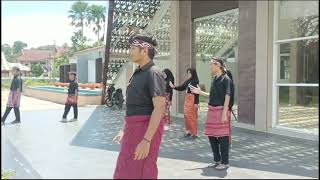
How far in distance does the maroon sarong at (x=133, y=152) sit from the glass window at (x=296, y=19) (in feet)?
20.7

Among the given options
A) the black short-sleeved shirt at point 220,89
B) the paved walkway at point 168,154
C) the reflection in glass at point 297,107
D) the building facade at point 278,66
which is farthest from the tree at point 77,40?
the black short-sleeved shirt at point 220,89

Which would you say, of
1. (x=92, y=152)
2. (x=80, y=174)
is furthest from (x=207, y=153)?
(x=80, y=174)

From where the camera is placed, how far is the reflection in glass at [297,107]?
9422 mm

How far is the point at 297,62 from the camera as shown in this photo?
32.0 feet

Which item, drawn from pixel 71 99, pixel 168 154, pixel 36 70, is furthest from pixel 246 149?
pixel 71 99

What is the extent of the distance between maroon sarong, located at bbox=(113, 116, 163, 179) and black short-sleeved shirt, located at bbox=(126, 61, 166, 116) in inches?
2.9

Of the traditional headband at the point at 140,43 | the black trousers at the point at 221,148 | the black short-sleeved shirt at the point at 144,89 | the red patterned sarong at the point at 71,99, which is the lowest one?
the black trousers at the point at 221,148

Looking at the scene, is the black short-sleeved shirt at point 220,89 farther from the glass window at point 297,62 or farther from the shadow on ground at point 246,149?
the glass window at point 297,62

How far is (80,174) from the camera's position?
559cm

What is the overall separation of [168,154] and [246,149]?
4.73 feet

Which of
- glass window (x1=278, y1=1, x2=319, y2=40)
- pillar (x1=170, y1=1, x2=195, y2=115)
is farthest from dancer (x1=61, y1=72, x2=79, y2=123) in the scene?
glass window (x1=278, y1=1, x2=319, y2=40)

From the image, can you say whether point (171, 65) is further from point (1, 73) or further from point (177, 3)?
point (1, 73)

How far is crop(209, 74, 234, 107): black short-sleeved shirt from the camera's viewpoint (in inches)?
239

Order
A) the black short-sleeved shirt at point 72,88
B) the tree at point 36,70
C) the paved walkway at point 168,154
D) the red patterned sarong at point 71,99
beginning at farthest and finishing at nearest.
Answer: the red patterned sarong at point 71,99 → the black short-sleeved shirt at point 72,88 → the tree at point 36,70 → the paved walkway at point 168,154
